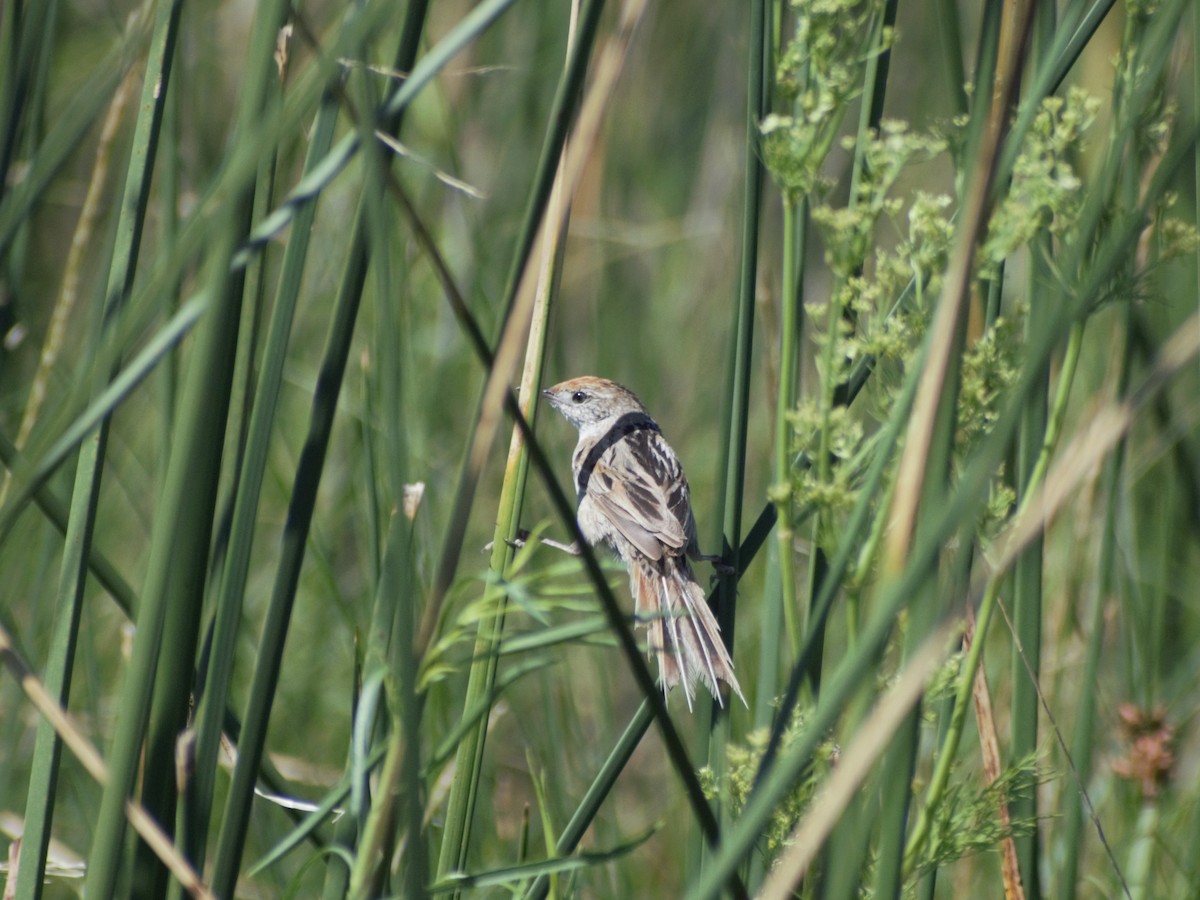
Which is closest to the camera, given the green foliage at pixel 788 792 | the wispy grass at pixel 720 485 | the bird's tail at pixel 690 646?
the wispy grass at pixel 720 485

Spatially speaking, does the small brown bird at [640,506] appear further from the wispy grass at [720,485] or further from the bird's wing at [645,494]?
the wispy grass at [720,485]

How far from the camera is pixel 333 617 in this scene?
439 cm

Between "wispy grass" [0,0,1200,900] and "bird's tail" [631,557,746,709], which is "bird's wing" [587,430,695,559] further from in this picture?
"wispy grass" [0,0,1200,900]

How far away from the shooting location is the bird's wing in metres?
3.40

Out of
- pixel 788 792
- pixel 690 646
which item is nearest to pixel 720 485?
pixel 690 646

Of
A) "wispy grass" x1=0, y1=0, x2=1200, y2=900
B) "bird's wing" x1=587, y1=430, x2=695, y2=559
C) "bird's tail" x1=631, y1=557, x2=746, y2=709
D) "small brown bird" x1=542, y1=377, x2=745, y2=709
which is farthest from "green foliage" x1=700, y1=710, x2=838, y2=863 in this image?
"bird's wing" x1=587, y1=430, x2=695, y2=559

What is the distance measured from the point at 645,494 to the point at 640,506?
9 cm

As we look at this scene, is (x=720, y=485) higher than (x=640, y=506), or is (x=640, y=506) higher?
(x=720, y=485)

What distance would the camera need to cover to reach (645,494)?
3.65 m

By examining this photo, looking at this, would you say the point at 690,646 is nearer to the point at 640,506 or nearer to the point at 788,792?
the point at 788,792

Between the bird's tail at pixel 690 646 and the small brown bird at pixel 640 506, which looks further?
the small brown bird at pixel 640 506

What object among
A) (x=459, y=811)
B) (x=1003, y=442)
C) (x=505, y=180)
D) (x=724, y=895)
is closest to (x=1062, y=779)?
(x=724, y=895)

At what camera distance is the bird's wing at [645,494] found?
134 inches

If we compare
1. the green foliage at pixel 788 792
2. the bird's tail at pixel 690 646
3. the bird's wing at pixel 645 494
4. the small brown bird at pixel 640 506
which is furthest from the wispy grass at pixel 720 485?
the bird's wing at pixel 645 494
